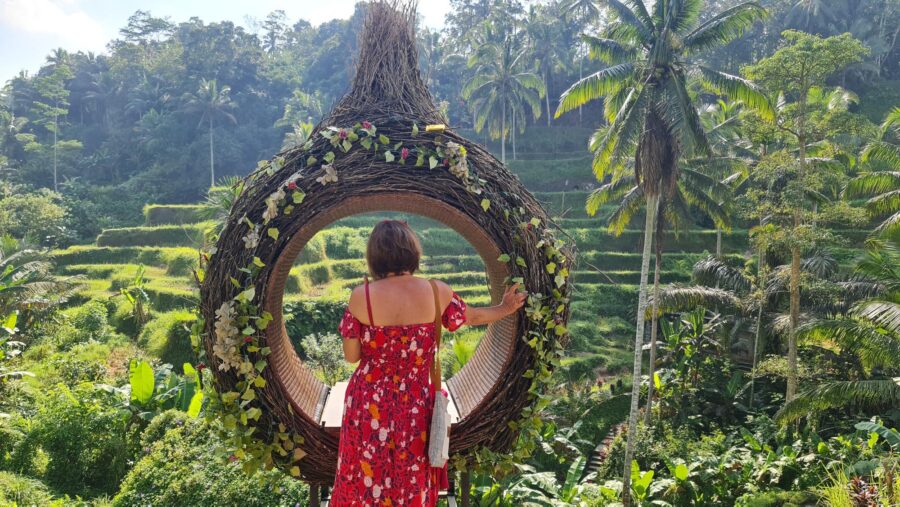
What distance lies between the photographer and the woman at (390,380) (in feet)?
7.32

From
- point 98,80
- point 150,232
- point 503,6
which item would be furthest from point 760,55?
point 98,80

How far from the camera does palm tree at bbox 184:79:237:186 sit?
32.2 m

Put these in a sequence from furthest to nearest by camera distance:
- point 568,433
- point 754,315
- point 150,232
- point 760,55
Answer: point 760,55
point 150,232
point 754,315
point 568,433

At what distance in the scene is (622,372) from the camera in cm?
1568

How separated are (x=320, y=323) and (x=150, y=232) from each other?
10.9m

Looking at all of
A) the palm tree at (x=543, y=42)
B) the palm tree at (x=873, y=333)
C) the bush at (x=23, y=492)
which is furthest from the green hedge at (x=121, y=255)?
the palm tree at (x=543, y=42)

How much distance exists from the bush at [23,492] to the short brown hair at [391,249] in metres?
4.69

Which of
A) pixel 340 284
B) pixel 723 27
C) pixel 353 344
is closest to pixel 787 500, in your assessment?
pixel 353 344

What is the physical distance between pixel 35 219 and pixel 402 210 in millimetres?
25165

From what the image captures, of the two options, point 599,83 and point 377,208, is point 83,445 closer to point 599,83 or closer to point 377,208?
point 377,208

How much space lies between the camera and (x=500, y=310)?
8.54 feet

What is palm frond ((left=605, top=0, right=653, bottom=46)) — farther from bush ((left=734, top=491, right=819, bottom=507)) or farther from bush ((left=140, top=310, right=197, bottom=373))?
bush ((left=140, top=310, right=197, bottom=373))

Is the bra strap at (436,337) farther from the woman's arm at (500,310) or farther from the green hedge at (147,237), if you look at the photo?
the green hedge at (147,237)

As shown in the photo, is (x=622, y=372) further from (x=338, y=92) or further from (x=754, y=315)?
A: (x=338, y=92)
